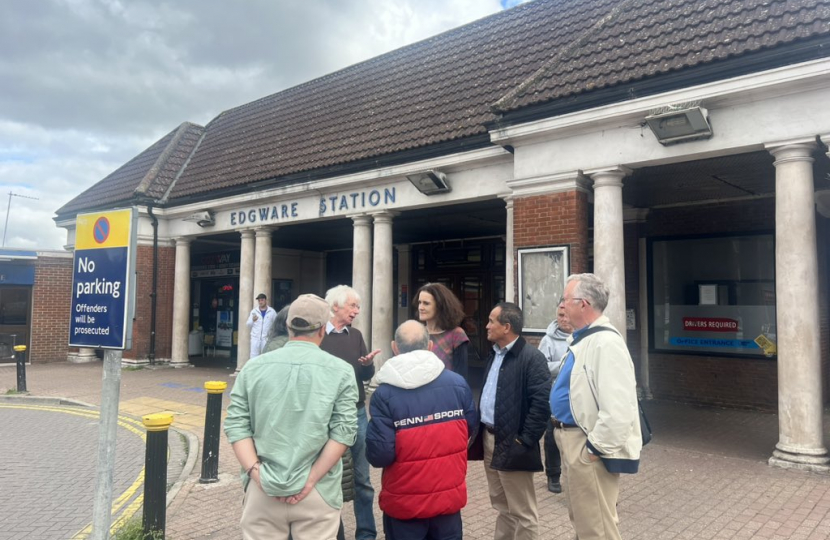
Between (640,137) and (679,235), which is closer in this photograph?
(640,137)

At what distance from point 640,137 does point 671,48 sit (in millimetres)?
1134

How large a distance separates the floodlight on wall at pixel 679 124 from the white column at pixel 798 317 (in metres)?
0.73

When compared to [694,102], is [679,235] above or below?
below

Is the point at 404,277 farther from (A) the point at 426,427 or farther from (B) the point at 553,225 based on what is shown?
(A) the point at 426,427

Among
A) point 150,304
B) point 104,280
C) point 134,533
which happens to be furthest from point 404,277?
point 104,280

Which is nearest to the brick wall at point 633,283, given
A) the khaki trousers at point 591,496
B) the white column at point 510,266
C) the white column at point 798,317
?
the white column at point 510,266

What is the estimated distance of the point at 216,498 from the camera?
514 centimetres

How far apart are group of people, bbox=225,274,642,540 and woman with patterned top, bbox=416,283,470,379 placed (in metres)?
0.61

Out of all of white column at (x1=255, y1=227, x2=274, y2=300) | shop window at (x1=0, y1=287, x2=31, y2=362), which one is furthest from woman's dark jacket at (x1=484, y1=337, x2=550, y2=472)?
shop window at (x1=0, y1=287, x2=31, y2=362)

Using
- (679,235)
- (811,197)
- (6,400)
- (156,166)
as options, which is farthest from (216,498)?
(156,166)

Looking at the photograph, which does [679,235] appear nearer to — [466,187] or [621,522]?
[466,187]

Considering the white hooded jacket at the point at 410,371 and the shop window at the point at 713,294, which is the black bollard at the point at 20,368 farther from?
the shop window at the point at 713,294

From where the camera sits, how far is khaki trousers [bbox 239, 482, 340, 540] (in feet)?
8.75

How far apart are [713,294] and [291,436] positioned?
30.4ft
